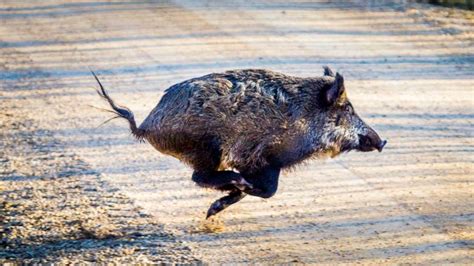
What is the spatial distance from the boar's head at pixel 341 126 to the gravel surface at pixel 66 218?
1.39m

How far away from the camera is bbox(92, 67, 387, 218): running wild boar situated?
7.02m

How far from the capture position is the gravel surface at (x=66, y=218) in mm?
7031

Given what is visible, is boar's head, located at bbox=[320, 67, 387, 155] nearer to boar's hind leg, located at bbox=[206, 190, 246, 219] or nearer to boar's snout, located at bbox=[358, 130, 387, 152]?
boar's snout, located at bbox=[358, 130, 387, 152]

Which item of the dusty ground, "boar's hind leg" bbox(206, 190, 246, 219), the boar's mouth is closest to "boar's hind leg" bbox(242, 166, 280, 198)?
"boar's hind leg" bbox(206, 190, 246, 219)

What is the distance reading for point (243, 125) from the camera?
7066mm

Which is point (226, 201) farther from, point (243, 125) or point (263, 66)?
point (263, 66)

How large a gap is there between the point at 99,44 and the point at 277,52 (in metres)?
2.42

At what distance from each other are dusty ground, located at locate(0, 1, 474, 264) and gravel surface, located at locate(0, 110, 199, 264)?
0.02 meters

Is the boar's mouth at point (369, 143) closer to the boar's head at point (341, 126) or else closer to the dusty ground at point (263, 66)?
the boar's head at point (341, 126)

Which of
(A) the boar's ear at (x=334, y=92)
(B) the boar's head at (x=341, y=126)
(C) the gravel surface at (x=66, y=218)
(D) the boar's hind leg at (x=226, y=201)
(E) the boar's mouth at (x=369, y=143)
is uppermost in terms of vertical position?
(A) the boar's ear at (x=334, y=92)

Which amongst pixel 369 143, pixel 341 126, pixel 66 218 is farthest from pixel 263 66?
pixel 66 218

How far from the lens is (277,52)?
41.8 feet

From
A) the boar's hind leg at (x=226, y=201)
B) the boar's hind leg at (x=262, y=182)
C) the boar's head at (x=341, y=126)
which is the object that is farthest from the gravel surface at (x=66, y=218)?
the boar's head at (x=341, y=126)

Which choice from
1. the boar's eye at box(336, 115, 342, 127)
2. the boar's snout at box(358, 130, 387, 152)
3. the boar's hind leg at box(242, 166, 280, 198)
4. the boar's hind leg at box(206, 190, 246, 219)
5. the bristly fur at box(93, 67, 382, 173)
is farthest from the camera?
the boar's snout at box(358, 130, 387, 152)
